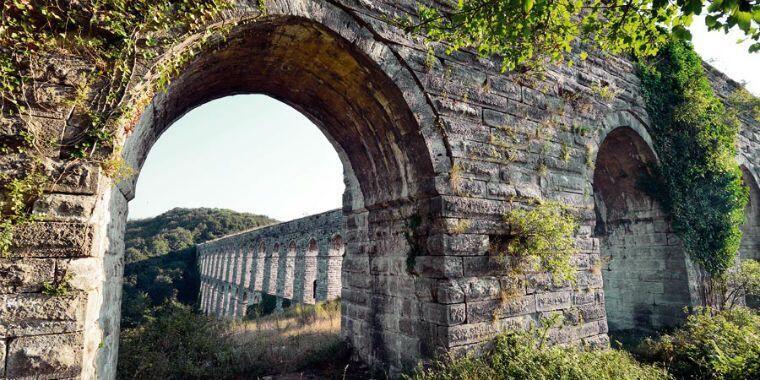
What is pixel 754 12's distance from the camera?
281 centimetres

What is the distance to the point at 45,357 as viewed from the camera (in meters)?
2.47

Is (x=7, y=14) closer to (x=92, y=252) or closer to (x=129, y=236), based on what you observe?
(x=92, y=252)

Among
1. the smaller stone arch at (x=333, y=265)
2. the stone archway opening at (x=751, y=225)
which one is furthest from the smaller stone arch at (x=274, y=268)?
the stone archway opening at (x=751, y=225)

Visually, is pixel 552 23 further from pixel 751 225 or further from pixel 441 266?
pixel 751 225

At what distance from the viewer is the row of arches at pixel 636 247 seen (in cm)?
767

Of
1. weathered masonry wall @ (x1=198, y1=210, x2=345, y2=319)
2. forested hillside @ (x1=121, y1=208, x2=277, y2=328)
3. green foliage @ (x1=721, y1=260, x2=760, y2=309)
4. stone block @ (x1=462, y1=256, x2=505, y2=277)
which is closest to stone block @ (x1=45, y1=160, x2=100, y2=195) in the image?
stone block @ (x1=462, y1=256, x2=505, y2=277)

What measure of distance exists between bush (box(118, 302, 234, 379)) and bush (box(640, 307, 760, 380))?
19.6 feet

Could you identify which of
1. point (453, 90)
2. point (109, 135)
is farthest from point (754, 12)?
point (109, 135)

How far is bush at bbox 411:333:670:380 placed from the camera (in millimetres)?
3705

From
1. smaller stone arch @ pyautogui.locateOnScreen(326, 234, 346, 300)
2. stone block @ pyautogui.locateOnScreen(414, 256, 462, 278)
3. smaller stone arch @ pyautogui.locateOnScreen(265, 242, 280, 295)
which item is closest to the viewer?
stone block @ pyautogui.locateOnScreen(414, 256, 462, 278)

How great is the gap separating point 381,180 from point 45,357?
3.83 metres

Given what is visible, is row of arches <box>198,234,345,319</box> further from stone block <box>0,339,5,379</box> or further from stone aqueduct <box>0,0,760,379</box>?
stone block <box>0,339,5,379</box>

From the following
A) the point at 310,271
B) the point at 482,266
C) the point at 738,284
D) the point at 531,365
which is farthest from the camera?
the point at 310,271

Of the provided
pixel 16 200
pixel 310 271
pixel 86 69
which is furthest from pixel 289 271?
pixel 16 200
